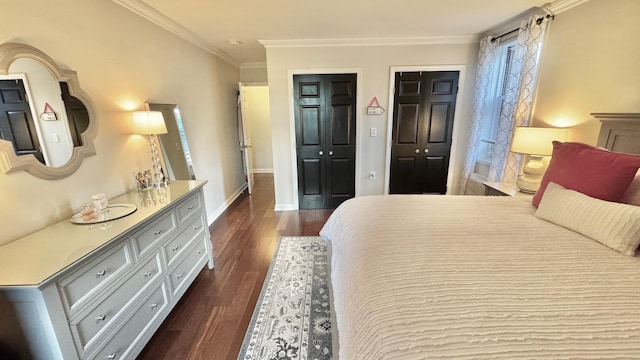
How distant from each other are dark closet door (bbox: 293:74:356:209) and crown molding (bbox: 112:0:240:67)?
1.30 metres

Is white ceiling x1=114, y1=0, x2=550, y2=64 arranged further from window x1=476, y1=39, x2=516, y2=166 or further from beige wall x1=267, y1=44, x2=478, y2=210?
window x1=476, y1=39, x2=516, y2=166

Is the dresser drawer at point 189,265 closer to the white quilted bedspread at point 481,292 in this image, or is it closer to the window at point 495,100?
the white quilted bedspread at point 481,292

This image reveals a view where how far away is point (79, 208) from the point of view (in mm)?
1777

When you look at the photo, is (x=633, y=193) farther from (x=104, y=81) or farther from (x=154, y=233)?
(x=104, y=81)

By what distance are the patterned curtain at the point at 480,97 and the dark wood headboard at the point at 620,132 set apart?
153 centimetres

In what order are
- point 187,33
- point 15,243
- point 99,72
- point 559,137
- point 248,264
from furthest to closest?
point 187,33, point 248,264, point 559,137, point 99,72, point 15,243

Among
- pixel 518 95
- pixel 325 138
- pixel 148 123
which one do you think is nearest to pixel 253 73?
pixel 325 138

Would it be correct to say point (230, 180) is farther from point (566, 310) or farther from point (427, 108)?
point (566, 310)

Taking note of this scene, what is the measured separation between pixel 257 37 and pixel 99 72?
75.0 inches

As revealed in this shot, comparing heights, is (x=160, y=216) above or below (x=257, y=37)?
below

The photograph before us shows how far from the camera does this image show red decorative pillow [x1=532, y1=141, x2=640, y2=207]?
1527 millimetres

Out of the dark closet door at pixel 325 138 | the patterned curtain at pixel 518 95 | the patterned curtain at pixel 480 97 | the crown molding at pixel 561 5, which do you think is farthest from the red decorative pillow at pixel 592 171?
the dark closet door at pixel 325 138

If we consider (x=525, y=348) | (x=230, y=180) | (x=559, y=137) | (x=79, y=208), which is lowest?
(x=230, y=180)

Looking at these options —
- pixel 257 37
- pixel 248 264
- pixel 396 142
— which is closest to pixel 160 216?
pixel 248 264
